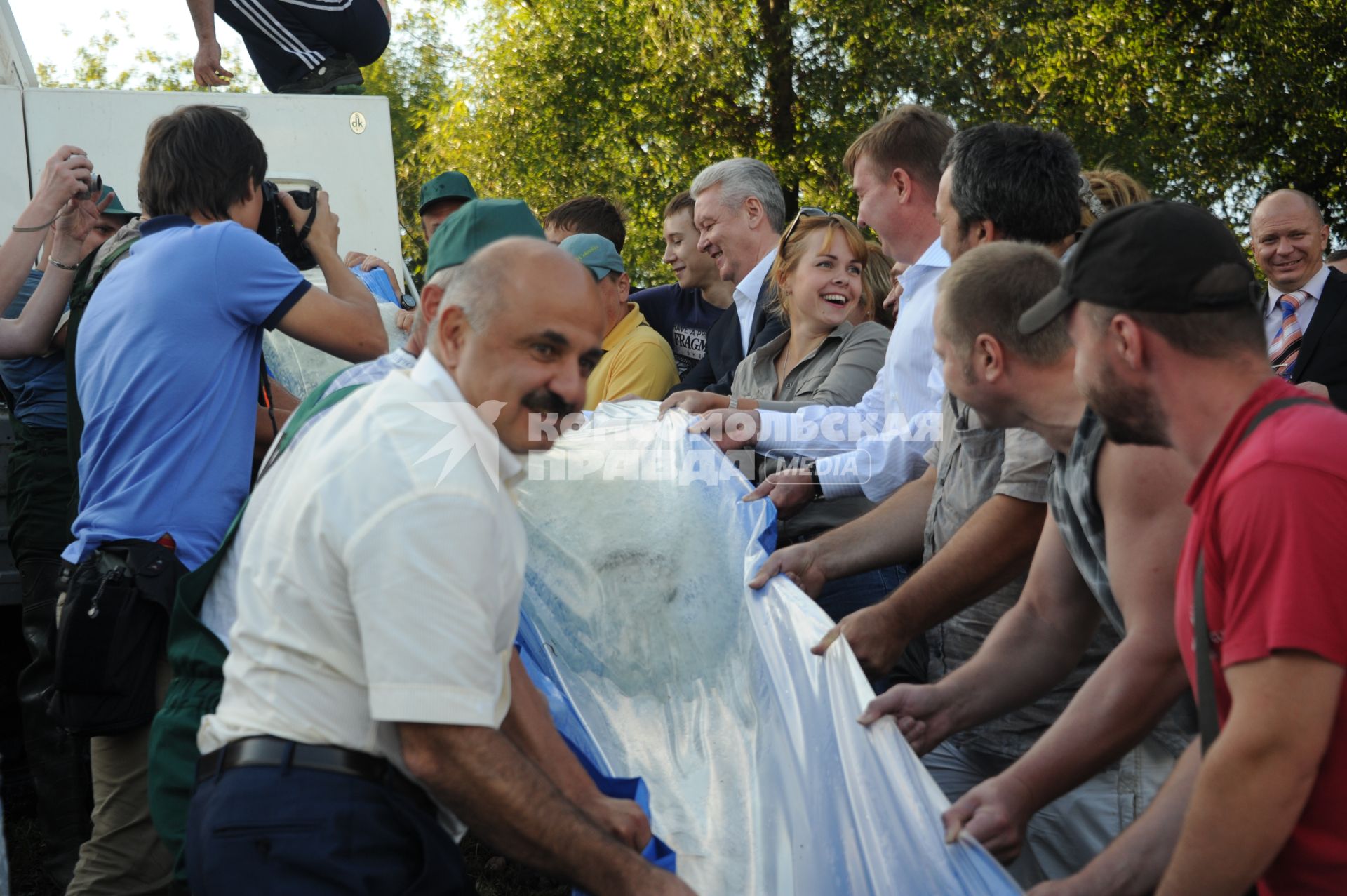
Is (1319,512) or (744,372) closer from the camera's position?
(1319,512)

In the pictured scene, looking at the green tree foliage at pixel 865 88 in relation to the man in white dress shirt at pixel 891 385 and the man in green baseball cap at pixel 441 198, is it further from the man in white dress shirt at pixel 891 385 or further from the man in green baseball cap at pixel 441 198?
the man in white dress shirt at pixel 891 385

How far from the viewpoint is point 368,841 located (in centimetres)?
192

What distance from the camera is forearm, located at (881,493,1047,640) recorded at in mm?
2777

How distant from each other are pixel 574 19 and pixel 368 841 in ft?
37.1

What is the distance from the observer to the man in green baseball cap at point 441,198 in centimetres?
548

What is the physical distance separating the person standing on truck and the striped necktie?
4.52 m

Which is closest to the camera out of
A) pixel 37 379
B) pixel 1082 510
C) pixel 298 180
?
pixel 1082 510

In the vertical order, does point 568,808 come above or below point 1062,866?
above

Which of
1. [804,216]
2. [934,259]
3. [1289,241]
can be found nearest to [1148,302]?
[934,259]

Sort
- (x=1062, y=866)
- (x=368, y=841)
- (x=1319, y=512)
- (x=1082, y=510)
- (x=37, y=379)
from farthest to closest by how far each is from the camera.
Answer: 1. (x=37, y=379)
2. (x=1062, y=866)
3. (x=1082, y=510)
4. (x=368, y=841)
5. (x=1319, y=512)

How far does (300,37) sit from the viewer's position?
225 inches

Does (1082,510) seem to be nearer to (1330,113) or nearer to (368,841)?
(368,841)

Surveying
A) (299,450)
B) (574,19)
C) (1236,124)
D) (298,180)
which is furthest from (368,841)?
(1236,124)

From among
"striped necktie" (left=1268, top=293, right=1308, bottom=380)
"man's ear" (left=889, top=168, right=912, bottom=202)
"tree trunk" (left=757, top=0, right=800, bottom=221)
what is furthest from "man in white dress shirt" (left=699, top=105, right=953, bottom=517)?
"tree trunk" (left=757, top=0, right=800, bottom=221)
